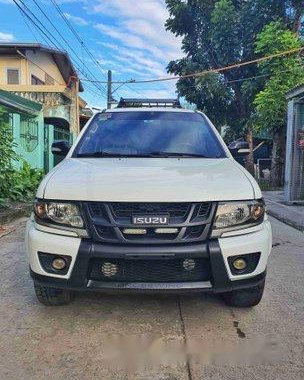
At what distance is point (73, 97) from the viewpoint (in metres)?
18.8

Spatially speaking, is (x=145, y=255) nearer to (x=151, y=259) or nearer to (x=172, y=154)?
(x=151, y=259)

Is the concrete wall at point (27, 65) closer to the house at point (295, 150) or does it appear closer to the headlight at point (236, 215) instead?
the house at point (295, 150)

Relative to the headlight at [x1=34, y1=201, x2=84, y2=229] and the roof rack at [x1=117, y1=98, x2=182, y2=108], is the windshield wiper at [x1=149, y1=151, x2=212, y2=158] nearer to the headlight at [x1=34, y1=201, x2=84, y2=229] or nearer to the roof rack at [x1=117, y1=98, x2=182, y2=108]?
the headlight at [x1=34, y1=201, x2=84, y2=229]

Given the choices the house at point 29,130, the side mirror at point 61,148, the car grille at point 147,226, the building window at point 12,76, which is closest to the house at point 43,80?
the building window at point 12,76

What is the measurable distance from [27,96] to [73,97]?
9.11 feet

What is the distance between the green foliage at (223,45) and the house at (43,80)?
5675 millimetres

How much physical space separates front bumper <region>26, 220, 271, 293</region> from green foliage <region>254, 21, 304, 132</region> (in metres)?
12.9

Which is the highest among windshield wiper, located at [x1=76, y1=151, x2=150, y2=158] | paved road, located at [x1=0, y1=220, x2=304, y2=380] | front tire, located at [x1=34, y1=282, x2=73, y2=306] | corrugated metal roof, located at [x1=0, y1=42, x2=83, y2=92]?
corrugated metal roof, located at [x1=0, y1=42, x2=83, y2=92]

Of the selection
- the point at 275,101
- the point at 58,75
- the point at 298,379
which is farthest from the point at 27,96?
the point at 298,379

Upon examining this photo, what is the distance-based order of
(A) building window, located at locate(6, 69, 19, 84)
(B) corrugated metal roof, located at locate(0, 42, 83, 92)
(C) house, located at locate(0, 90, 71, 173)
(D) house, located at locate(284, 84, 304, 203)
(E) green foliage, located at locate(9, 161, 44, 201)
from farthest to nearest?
(A) building window, located at locate(6, 69, 19, 84)
(B) corrugated metal roof, located at locate(0, 42, 83, 92)
(C) house, located at locate(0, 90, 71, 173)
(D) house, located at locate(284, 84, 304, 203)
(E) green foliage, located at locate(9, 161, 44, 201)

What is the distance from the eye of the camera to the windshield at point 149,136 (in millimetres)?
4332

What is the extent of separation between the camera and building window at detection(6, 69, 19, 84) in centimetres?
1906

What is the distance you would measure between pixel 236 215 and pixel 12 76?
1794cm

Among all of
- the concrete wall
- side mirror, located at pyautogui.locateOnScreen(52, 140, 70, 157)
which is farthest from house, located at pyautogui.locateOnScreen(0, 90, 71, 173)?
side mirror, located at pyautogui.locateOnScreen(52, 140, 70, 157)
